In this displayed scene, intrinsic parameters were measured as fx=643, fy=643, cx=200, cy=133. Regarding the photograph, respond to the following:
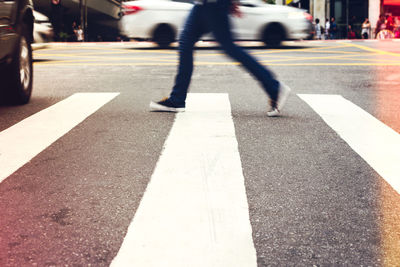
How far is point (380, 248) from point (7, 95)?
4.82 metres

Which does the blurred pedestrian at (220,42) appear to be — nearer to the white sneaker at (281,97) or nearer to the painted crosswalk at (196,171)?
the white sneaker at (281,97)

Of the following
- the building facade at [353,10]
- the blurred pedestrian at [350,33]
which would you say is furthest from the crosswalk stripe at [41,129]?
the building facade at [353,10]

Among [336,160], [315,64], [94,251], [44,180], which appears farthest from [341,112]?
[315,64]

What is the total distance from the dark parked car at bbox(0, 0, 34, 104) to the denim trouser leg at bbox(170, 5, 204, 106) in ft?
5.30

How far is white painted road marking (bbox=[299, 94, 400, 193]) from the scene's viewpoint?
400 centimetres

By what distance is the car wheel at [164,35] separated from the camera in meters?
17.5

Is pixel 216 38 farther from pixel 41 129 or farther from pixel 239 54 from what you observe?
pixel 41 129

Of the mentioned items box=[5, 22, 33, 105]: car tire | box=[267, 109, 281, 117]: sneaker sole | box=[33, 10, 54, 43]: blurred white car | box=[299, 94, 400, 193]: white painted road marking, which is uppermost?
box=[33, 10, 54, 43]: blurred white car

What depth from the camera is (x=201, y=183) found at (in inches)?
141

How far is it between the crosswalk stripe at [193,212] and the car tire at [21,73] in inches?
89.4

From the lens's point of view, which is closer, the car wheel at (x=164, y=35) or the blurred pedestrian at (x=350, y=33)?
the car wheel at (x=164, y=35)

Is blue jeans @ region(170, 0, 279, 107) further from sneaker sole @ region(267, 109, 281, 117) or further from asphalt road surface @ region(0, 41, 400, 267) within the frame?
asphalt road surface @ region(0, 41, 400, 267)

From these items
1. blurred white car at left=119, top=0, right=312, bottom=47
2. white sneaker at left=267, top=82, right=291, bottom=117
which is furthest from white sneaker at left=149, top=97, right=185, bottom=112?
blurred white car at left=119, top=0, right=312, bottom=47

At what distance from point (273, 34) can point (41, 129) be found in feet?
43.2
